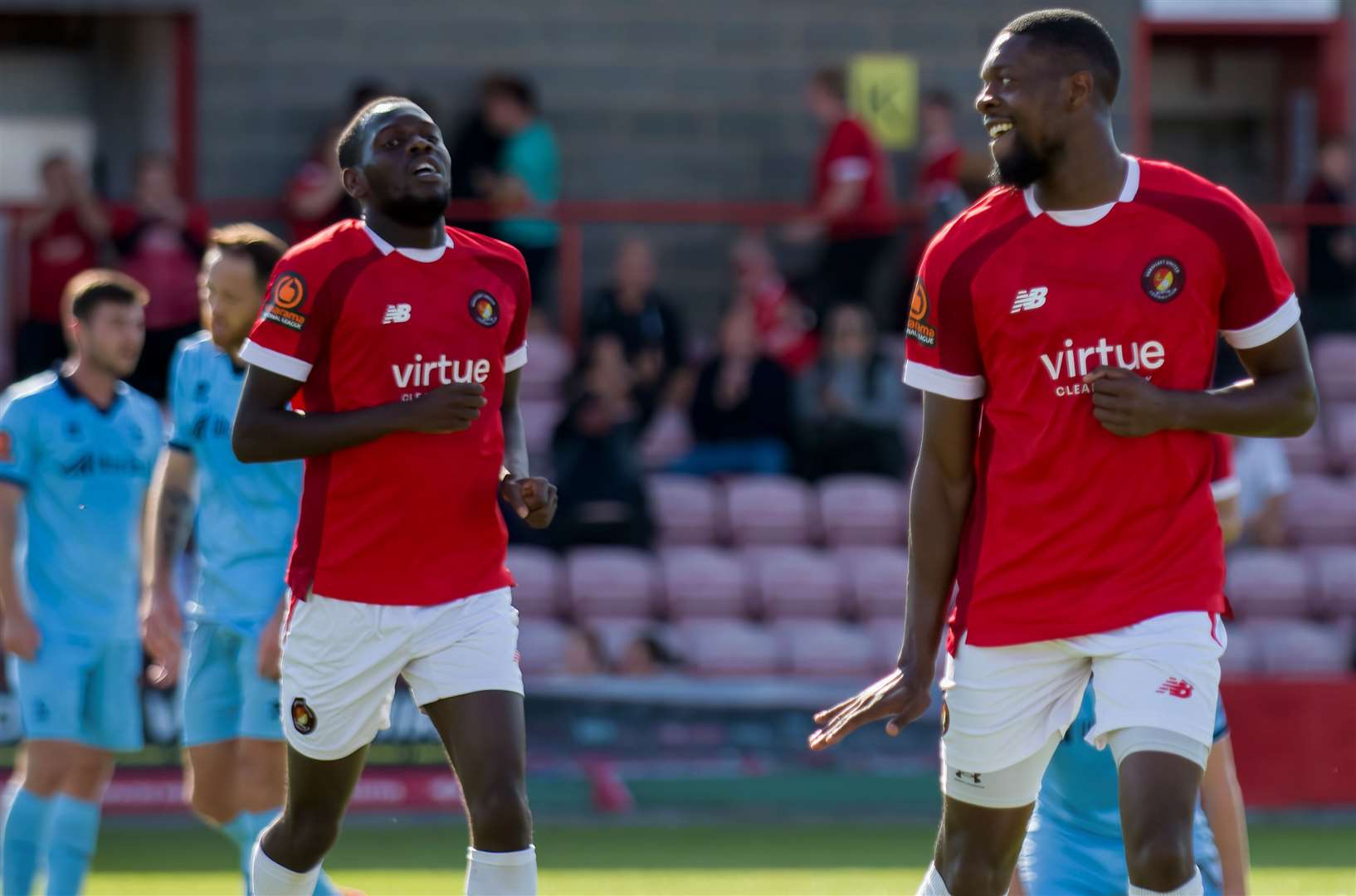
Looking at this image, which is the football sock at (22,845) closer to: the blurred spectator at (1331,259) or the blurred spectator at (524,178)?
the blurred spectator at (524,178)

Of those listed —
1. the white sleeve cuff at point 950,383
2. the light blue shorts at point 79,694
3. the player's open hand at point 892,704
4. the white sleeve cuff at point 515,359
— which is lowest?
the light blue shorts at point 79,694

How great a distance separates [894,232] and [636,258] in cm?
198

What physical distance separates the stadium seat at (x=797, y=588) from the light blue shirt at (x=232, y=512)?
580 cm

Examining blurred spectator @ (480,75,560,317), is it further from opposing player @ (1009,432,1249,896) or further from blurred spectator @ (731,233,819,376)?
opposing player @ (1009,432,1249,896)

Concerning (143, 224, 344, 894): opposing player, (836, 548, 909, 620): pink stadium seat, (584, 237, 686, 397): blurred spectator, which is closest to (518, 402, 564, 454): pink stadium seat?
(584, 237, 686, 397): blurred spectator

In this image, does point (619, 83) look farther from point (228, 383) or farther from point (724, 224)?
point (228, 383)

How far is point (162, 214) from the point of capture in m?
12.0

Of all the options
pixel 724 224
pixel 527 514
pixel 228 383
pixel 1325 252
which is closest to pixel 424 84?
pixel 724 224

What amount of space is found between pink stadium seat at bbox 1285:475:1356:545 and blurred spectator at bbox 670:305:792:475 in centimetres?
317

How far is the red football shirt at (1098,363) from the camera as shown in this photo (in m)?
4.42

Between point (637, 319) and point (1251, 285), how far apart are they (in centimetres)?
839

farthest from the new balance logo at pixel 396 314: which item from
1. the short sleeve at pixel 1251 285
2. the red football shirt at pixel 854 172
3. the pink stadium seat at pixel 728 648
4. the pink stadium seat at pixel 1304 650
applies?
the red football shirt at pixel 854 172

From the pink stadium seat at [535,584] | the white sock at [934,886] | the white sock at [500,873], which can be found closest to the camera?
the white sock at [934,886]

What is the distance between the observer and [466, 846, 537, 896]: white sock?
4.82m
